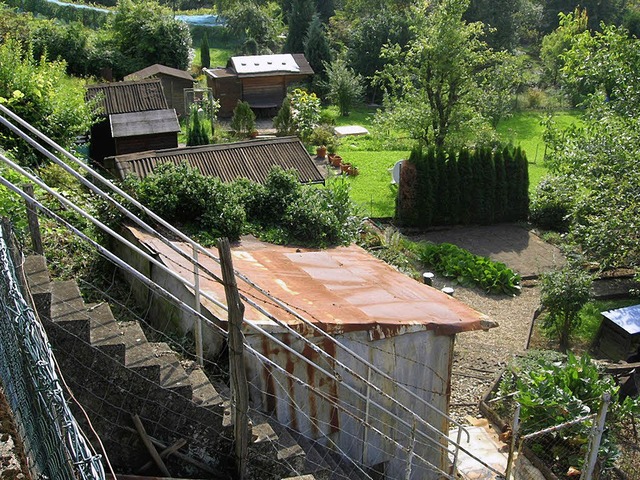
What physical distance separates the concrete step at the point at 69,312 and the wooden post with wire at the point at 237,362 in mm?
1446

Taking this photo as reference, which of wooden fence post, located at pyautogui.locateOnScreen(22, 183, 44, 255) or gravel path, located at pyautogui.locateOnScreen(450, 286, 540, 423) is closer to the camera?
wooden fence post, located at pyautogui.locateOnScreen(22, 183, 44, 255)

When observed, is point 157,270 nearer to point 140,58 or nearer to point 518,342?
point 518,342

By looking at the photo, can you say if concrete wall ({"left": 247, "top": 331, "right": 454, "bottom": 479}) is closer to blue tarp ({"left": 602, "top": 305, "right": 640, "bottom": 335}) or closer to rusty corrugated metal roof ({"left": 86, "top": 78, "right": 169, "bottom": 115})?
blue tarp ({"left": 602, "top": 305, "right": 640, "bottom": 335})

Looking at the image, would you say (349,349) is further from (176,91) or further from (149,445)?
(176,91)

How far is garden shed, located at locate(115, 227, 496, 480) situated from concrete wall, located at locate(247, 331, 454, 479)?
12 mm

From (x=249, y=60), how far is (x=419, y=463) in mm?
28089

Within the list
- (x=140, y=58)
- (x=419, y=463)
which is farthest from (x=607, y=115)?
(x=140, y=58)

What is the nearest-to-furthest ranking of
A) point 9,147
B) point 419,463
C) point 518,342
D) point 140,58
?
point 419,463 < point 9,147 < point 518,342 < point 140,58

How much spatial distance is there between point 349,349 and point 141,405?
221 cm

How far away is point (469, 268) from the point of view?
1789cm

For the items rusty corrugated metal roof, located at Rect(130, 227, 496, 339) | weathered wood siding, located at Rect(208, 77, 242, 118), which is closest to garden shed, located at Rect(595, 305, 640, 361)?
rusty corrugated metal roof, located at Rect(130, 227, 496, 339)

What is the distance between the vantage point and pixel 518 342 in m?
15.1

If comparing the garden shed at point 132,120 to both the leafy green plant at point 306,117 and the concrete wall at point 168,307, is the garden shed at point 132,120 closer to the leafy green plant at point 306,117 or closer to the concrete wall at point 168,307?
the leafy green plant at point 306,117

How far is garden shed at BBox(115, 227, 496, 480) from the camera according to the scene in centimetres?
688
